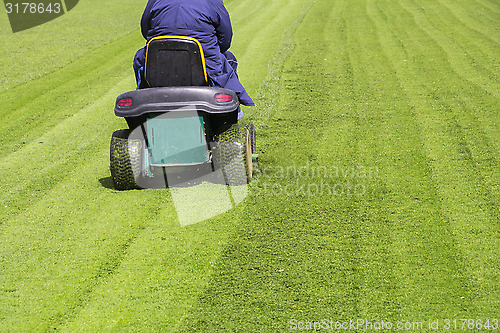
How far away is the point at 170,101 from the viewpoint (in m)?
4.82

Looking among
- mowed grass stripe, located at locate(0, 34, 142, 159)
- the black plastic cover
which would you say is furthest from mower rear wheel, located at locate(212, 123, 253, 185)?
mowed grass stripe, located at locate(0, 34, 142, 159)

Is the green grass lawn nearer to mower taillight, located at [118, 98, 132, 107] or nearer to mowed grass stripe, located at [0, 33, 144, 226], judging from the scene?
mowed grass stripe, located at [0, 33, 144, 226]

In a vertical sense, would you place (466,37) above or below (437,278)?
below

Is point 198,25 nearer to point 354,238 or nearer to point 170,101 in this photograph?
point 170,101

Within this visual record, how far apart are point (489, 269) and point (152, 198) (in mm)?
3133

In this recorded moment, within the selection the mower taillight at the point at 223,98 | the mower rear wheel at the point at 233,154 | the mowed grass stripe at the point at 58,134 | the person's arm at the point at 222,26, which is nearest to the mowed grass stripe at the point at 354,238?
the mower rear wheel at the point at 233,154

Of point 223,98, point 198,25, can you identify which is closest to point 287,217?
point 223,98

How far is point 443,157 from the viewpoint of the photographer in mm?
6008

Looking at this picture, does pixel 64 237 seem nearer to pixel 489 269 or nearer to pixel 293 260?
pixel 293 260

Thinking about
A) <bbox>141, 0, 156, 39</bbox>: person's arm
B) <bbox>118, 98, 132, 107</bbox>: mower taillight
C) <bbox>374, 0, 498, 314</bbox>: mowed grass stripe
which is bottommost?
<bbox>374, 0, 498, 314</bbox>: mowed grass stripe

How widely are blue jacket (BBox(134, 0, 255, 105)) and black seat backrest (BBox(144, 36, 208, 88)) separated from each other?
0.19m

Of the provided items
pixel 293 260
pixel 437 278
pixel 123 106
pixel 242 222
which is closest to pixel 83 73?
pixel 123 106

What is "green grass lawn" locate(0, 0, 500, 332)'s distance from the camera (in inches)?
136

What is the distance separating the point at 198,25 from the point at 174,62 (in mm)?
469
